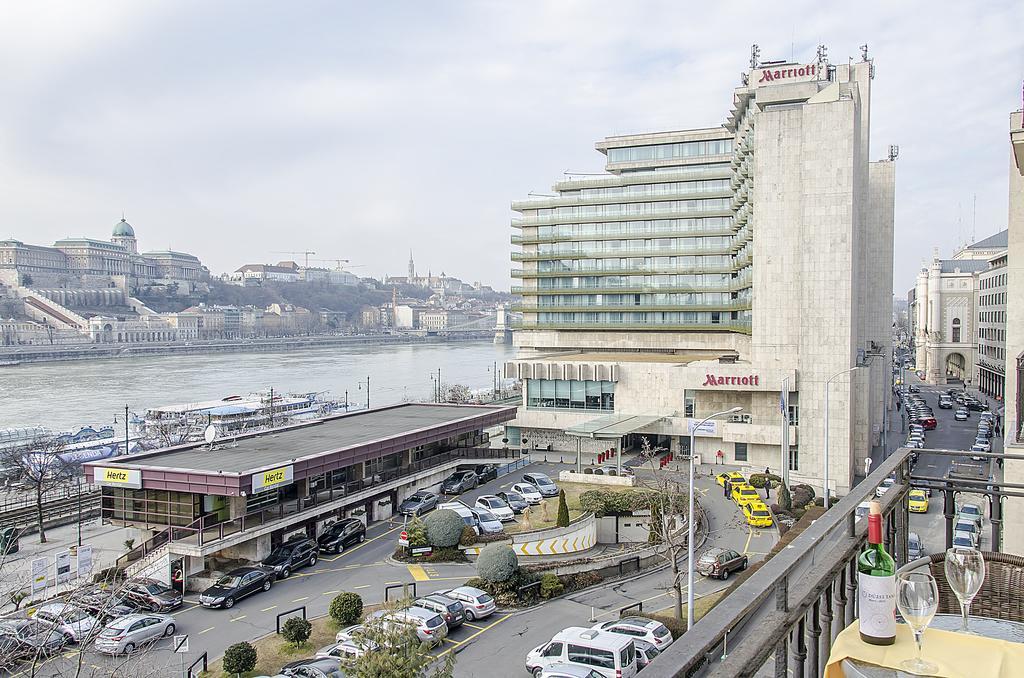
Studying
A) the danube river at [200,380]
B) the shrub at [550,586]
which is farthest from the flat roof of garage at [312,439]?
the danube river at [200,380]

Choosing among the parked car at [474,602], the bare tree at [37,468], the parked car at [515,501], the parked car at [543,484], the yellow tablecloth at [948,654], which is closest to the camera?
the yellow tablecloth at [948,654]

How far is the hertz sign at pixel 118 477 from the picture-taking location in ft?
70.4

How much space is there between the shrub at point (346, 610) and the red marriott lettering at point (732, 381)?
23972 mm

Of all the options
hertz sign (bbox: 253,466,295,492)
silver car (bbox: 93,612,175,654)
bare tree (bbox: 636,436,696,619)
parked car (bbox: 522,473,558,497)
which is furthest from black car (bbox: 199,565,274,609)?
parked car (bbox: 522,473,558,497)

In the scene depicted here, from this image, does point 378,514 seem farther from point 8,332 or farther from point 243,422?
point 8,332

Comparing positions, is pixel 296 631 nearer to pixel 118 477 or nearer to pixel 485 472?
pixel 118 477

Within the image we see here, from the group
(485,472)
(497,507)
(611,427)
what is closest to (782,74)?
(611,427)

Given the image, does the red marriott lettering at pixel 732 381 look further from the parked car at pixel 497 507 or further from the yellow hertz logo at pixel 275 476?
the yellow hertz logo at pixel 275 476

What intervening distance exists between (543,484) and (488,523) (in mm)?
7091

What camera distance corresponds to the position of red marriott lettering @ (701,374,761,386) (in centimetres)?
3584

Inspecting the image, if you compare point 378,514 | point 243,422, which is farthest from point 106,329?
point 378,514

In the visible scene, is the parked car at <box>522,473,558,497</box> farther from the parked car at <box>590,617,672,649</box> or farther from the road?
the parked car at <box>590,617,672,649</box>

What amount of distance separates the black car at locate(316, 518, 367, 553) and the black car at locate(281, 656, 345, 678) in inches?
327

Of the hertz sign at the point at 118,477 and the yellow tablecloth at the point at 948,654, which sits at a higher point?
the yellow tablecloth at the point at 948,654
